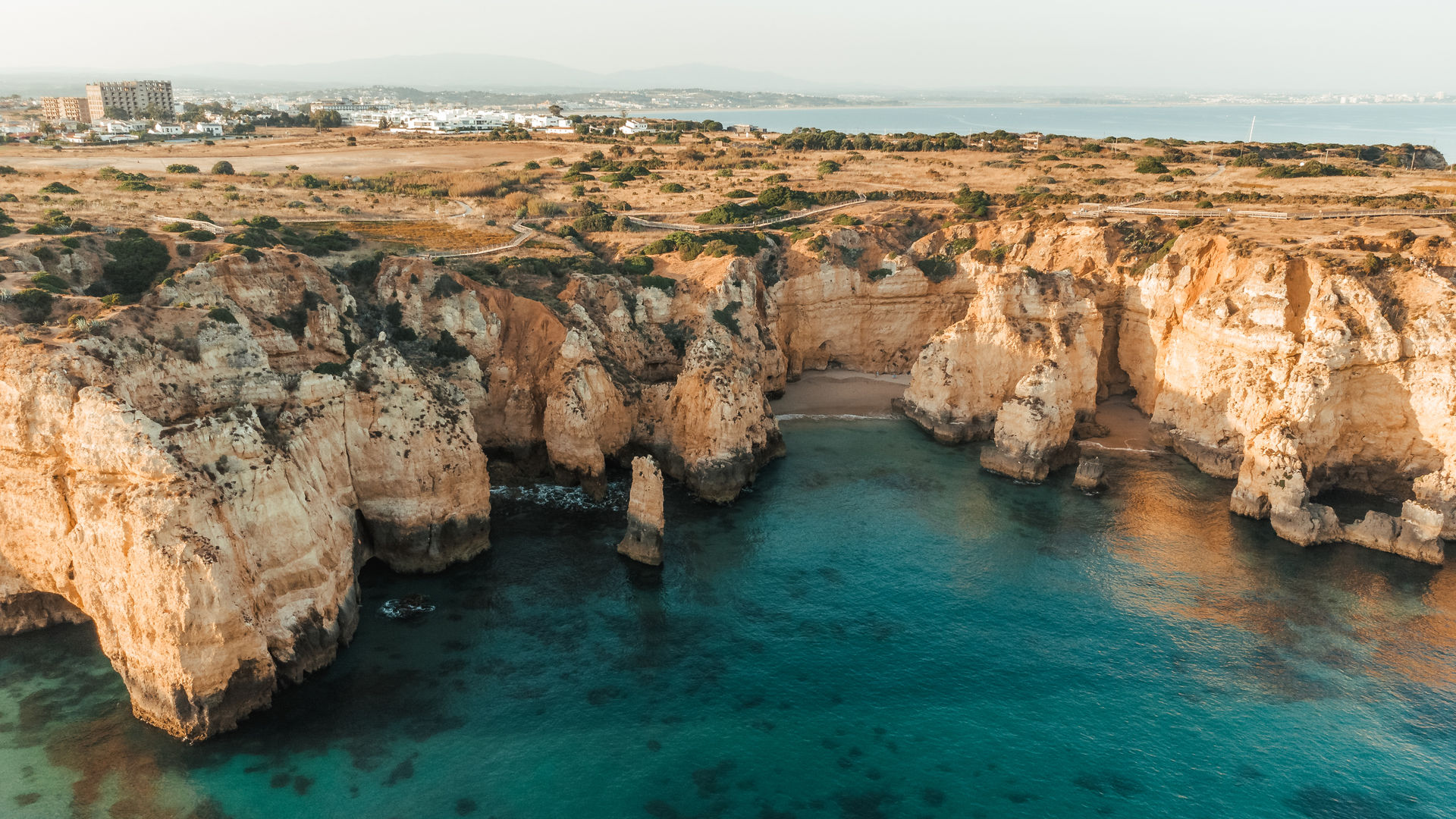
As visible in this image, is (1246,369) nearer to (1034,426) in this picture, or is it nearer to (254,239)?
(1034,426)

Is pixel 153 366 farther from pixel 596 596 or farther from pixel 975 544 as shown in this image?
pixel 975 544

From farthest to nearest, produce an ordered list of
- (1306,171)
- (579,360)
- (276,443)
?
(1306,171), (579,360), (276,443)

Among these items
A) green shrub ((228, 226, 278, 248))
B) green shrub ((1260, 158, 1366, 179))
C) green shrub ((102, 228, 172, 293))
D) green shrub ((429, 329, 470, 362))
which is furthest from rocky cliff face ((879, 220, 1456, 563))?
green shrub ((102, 228, 172, 293))

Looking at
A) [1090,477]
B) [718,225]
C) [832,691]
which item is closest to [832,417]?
[1090,477]

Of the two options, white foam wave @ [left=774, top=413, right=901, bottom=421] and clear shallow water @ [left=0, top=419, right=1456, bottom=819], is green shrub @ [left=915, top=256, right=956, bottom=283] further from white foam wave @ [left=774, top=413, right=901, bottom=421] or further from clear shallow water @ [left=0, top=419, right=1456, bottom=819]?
clear shallow water @ [left=0, top=419, right=1456, bottom=819]

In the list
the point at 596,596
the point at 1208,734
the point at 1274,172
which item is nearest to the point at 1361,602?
the point at 1208,734

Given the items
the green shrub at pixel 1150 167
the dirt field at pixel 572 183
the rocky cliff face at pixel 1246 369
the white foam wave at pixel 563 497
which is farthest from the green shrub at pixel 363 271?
the green shrub at pixel 1150 167

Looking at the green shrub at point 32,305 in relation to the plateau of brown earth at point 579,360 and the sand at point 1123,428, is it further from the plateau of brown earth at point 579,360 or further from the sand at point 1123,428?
the sand at point 1123,428
